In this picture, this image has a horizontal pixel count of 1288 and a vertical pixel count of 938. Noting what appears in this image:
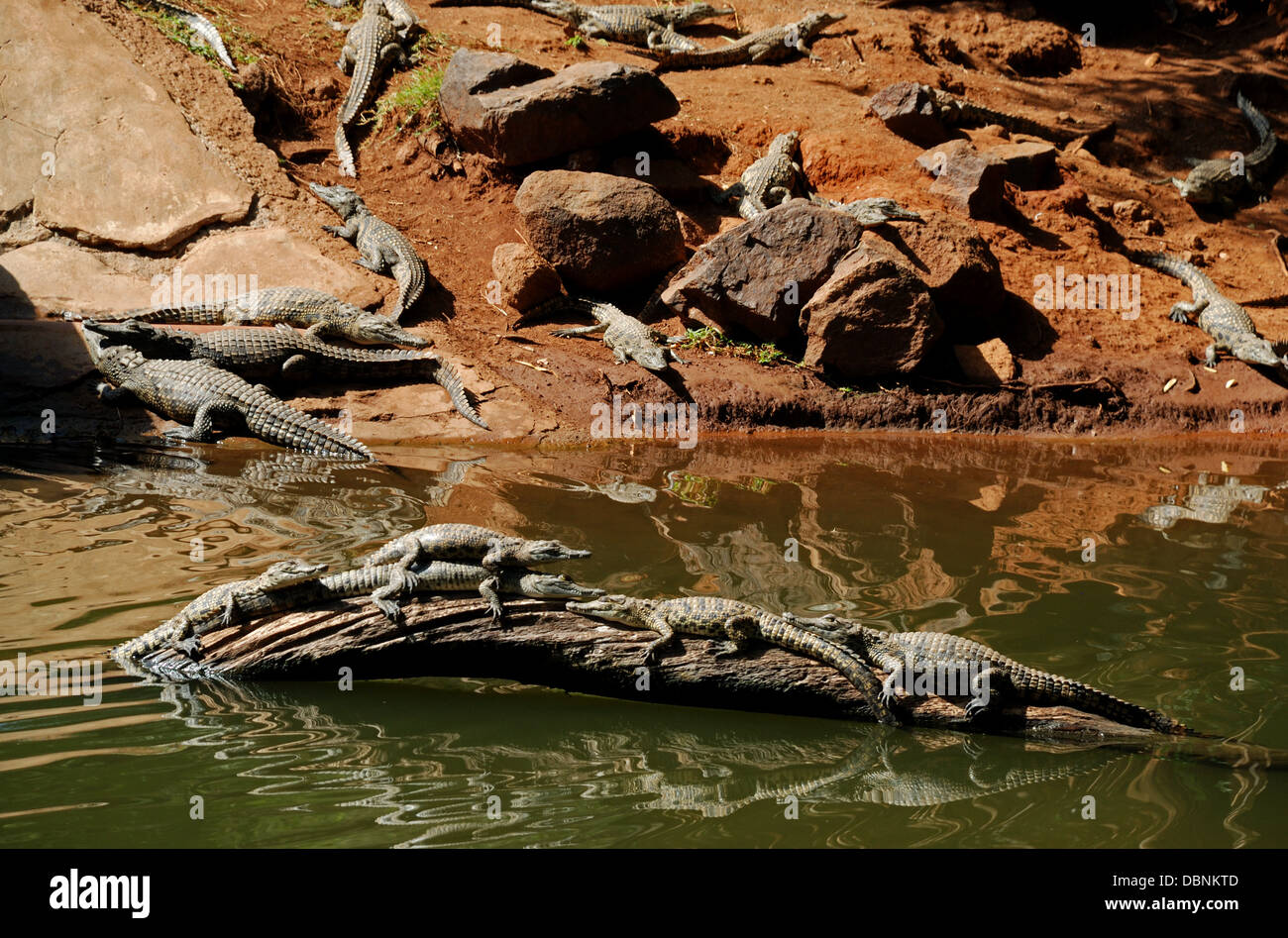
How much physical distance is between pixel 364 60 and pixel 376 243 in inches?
147

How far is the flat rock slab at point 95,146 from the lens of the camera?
34.7 ft

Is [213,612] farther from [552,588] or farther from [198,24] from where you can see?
[198,24]

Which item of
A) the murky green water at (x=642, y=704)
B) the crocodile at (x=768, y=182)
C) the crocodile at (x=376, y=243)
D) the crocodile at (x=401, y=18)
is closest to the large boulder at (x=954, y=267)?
the crocodile at (x=768, y=182)

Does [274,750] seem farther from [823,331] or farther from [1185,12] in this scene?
[1185,12]

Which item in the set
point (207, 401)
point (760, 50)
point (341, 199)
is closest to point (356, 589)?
point (207, 401)

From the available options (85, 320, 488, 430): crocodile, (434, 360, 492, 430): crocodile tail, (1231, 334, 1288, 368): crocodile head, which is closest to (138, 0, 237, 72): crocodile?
(85, 320, 488, 430): crocodile

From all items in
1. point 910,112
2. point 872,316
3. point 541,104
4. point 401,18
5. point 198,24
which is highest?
point 401,18

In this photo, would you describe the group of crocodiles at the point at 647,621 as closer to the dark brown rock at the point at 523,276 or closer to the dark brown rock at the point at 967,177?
the dark brown rock at the point at 523,276

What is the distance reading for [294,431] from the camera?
28.1 feet

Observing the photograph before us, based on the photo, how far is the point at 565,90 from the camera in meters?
11.9

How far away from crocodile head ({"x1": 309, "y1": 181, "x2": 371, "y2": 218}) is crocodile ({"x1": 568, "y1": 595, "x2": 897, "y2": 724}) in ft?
27.4
